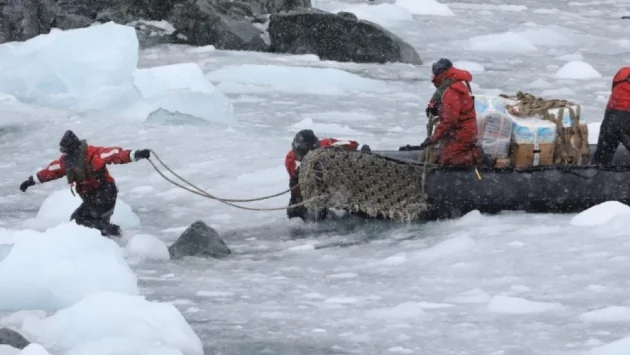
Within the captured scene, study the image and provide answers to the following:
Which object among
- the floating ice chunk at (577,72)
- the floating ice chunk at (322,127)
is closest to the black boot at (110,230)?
the floating ice chunk at (322,127)

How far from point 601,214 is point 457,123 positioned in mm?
1264

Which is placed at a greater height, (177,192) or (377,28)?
(377,28)

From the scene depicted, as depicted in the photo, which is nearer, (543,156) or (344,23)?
(543,156)

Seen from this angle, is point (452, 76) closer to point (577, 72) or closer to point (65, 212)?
point (65, 212)

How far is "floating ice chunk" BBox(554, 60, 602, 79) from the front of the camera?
56.4 ft

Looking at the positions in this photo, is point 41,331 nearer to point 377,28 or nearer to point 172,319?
point 172,319

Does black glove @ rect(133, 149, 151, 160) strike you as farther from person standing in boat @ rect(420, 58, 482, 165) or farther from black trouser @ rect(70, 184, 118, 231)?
person standing in boat @ rect(420, 58, 482, 165)

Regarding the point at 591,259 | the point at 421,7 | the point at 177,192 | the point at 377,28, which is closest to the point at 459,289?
the point at 591,259

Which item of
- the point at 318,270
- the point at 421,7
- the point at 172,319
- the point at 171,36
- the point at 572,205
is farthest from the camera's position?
the point at 421,7

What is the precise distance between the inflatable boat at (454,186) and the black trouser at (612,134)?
24 centimetres

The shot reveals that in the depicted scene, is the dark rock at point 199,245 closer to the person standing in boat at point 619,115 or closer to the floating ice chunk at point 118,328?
the floating ice chunk at point 118,328

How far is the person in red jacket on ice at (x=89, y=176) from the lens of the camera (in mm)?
8570

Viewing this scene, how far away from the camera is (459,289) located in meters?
7.16

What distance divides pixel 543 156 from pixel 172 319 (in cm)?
396
